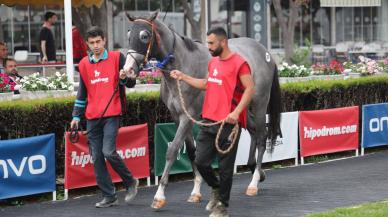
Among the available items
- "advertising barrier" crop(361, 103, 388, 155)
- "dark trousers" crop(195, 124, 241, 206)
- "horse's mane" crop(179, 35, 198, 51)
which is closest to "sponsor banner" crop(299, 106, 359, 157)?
"advertising barrier" crop(361, 103, 388, 155)

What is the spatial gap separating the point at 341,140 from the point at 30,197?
580cm

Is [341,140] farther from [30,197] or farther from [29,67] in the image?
[29,67]

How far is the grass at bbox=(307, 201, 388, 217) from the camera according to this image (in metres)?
8.57

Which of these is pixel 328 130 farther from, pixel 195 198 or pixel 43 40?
pixel 43 40

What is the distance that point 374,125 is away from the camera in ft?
48.1

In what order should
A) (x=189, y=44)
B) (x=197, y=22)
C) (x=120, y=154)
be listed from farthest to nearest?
(x=197, y=22), (x=120, y=154), (x=189, y=44)

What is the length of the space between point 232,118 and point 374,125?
684 cm

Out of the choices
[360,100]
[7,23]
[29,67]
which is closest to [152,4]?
[7,23]

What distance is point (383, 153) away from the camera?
1490 cm

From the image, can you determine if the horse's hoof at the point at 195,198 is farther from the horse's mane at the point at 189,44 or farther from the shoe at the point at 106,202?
the horse's mane at the point at 189,44

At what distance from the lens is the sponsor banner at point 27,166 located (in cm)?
973

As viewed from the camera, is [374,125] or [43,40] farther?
[43,40]

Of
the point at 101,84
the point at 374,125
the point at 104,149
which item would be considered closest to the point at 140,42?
the point at 101,84

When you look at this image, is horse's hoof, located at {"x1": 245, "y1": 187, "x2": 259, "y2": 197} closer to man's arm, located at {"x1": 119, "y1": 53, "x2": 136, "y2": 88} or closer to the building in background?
man's arm, located at {"x1": 119, "y1": 53, "x2": 136, "y2": 88}
